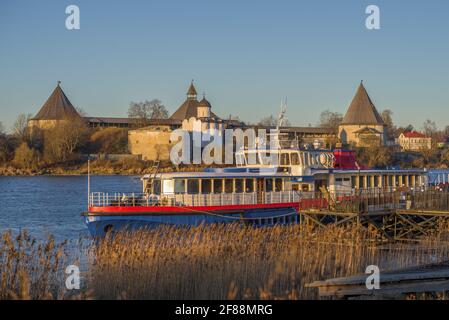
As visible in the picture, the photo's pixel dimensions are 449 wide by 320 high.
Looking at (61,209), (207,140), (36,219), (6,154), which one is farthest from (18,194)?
(207,140)

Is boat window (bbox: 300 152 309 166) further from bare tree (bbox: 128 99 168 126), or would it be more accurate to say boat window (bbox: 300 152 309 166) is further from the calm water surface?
bare tree (bbox: 128 99 168 126)

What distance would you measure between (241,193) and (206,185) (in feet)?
4.99

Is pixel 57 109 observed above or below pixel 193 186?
above

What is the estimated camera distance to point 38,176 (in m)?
95.3

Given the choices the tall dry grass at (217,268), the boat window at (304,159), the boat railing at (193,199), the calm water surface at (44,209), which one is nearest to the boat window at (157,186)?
the boat railing at (193,199)

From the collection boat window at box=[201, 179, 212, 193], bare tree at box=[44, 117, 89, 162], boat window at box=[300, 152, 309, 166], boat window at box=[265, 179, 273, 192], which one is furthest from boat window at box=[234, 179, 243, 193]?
bare tree at box=[44, 117, 89, 162]

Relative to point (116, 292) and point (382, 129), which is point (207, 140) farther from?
point (116, 292)

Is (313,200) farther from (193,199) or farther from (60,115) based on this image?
(60,115)

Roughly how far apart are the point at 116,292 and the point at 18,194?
160 feet

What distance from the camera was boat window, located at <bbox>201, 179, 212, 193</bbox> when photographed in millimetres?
29014

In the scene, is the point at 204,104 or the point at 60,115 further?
the point at 204,104

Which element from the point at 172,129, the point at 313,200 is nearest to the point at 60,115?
the point at 172,129

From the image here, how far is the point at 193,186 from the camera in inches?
1135

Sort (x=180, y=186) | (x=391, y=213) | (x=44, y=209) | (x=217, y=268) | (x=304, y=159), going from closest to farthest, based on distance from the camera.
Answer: (x=217, y=268) < (x=391, y=213) < (x=180, y=186) < (x=304, y=159) < (x=44, y=209)
